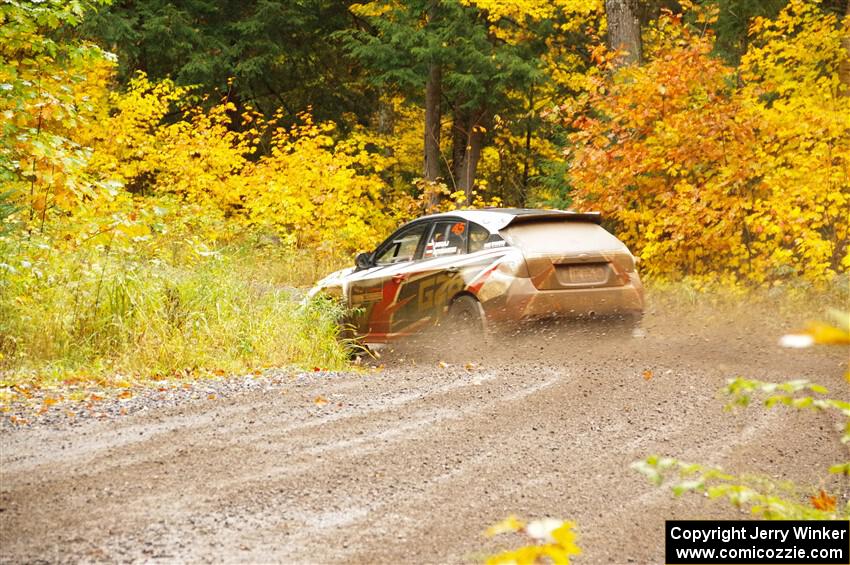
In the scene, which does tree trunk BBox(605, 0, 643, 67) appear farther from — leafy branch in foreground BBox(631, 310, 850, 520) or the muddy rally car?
leafy branch in foreground BBox(631, 310, 850, 520)

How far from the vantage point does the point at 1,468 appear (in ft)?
15.9

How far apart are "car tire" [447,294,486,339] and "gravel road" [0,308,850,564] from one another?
112cm

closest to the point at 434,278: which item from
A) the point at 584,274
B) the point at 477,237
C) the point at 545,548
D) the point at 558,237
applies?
the point at 477,237

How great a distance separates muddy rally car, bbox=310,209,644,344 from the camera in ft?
29.9

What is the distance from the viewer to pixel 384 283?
34.6 ft

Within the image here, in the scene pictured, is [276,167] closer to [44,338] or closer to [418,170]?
[418,170]

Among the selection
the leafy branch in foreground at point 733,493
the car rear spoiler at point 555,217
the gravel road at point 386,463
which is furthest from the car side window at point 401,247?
the leafy branch in foreground at point 733,493

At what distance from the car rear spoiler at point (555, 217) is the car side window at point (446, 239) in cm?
69

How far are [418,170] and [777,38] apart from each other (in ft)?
43.9

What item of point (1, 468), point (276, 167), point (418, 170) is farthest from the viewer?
point (418, 170)

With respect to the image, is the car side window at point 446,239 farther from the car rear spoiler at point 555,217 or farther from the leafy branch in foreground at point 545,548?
the leafy branch in foreground at point 545,548

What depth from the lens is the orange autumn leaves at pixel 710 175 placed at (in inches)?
477

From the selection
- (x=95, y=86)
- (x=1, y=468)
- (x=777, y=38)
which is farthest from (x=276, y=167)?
(x=1, y=468)

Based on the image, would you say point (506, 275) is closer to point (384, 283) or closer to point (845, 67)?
point (384, 283)
